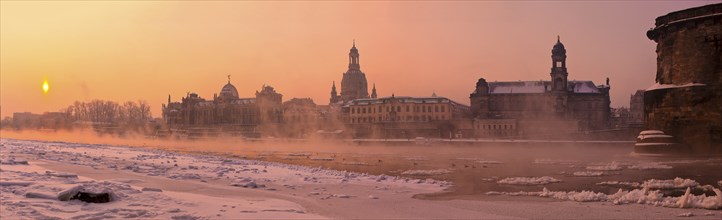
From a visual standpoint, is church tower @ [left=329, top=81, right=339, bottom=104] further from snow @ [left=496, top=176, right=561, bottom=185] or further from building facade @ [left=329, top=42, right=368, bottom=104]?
snow @ [left=496, top=176, right=561, bottom=185]

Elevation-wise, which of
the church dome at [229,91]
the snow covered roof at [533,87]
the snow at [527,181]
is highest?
the church dome at [229,91]

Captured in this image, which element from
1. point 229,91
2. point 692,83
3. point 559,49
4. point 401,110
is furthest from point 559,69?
point 229,91

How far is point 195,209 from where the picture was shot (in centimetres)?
971

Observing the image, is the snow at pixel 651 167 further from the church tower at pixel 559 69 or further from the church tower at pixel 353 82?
the church tower at pixel 353 82

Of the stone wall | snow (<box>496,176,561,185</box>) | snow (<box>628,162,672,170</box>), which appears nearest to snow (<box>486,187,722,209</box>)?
snow (<box>496,176,561,185</box>)

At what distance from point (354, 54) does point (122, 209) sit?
13791cm

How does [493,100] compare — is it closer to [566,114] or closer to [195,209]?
[566,114]

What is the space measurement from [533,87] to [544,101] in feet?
11.0

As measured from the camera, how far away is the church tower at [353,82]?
142 metres

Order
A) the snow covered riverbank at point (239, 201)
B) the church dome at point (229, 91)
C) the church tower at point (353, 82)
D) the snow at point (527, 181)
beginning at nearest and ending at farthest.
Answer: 1. the snow covered riverbank at point (239, 201)
2. the snow at point (527, 181)
3. the church dome at point (229, 91)
4. the church tower at point (353, 82)

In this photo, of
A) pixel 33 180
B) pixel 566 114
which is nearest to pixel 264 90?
pixel 566 114

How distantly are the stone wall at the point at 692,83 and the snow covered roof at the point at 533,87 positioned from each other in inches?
2363

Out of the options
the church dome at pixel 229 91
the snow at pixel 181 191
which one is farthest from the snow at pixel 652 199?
the church dome at pixel 229 91

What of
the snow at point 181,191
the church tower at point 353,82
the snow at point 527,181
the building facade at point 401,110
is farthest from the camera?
the church tower at point 353,82
